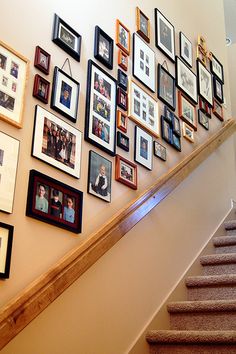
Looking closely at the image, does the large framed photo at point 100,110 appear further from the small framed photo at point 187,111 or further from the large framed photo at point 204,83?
the large framed photo at point 204,83

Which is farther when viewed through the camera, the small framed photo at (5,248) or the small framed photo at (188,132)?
the small framed photo at (188,132)

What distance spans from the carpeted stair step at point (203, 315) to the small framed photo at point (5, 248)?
1.31 meters

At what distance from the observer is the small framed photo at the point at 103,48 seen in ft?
8.80

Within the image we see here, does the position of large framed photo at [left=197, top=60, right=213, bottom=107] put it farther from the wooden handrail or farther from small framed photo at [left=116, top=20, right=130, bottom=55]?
small framed photo at [left=116, top=20, right=130, bottom=55]

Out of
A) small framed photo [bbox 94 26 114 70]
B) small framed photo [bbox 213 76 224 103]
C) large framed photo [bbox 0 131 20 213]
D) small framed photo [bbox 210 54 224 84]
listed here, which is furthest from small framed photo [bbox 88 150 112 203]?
small framed photo [bbox 210 54 224 84]

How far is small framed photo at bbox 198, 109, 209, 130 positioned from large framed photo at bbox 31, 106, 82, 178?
176 cm

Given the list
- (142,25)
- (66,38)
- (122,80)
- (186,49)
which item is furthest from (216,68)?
(66,38)

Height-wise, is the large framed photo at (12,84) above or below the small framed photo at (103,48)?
below

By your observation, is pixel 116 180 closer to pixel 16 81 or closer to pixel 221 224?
pixel 16 81

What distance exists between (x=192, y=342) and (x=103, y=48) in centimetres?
179

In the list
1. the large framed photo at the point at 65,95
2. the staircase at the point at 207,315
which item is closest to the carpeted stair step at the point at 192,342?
the staircase at the point at 207,315

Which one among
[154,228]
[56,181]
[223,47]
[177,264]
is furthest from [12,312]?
[223,47]

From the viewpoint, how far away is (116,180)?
2562 mm

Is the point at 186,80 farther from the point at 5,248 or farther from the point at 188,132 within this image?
the point at 5,248
